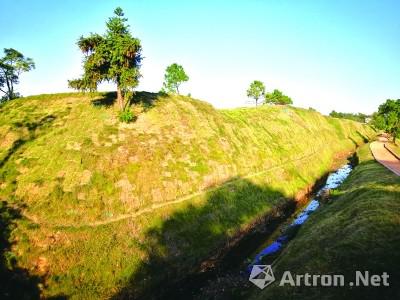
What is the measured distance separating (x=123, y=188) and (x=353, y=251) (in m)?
23.5

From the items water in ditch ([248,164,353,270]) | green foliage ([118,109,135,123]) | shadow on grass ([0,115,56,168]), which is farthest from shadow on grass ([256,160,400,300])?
shadow on grass ([0,115,56,168])

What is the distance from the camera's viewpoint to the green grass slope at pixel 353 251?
1667cm

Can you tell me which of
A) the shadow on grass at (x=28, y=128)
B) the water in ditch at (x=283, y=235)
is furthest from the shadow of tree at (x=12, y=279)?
the water in ditch at (x=283, y=235)

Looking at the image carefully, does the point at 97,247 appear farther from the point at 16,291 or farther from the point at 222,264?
the point at 222,264

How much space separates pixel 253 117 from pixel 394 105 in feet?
143

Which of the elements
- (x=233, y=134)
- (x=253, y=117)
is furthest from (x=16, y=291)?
(x=253, y=117)

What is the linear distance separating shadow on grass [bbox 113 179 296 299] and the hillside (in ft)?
0.42

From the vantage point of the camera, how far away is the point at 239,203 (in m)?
40.9

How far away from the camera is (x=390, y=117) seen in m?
84.8

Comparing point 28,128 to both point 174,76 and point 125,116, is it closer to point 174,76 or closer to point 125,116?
point 125,116

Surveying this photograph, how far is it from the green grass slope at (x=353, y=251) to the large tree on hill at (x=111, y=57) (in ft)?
100

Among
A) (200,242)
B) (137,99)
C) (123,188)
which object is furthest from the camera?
(137,99)

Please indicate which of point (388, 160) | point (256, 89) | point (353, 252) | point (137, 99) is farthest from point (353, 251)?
point (256, 89)

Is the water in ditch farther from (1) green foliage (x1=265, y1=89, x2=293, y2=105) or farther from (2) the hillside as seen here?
(1) green foliage (x1=265, y1=89, x2=293, y2=105)
